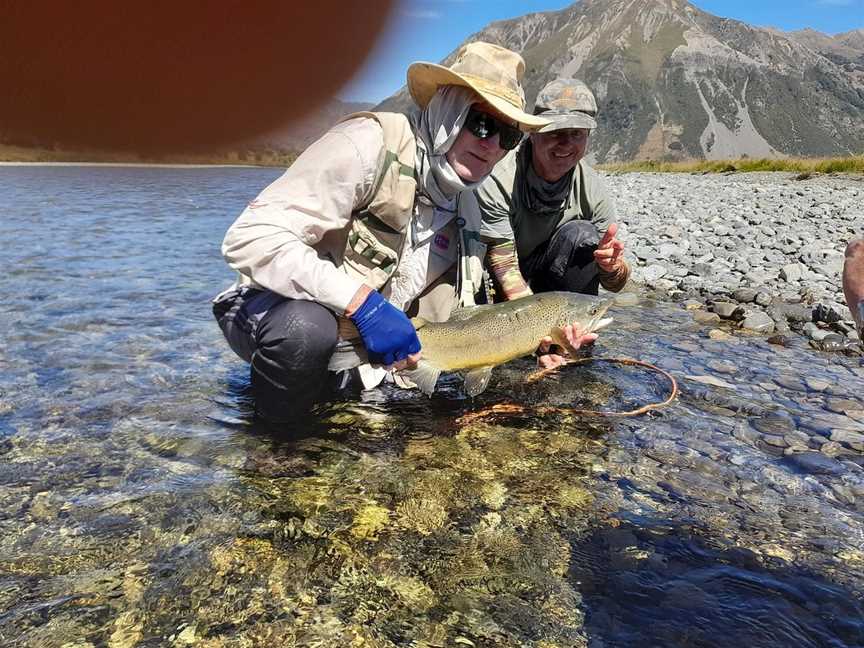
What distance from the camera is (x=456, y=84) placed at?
3.26 m

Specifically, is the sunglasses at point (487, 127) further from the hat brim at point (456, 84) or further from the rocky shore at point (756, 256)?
the rocky shore at point (756, 256)

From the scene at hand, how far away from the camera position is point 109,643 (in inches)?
77.2

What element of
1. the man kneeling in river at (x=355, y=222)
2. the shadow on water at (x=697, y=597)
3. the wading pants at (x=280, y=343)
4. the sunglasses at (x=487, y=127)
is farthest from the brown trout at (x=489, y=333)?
the shadow on water at (x=697, y=597)

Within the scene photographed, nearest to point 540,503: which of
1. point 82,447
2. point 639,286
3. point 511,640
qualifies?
point 511,640

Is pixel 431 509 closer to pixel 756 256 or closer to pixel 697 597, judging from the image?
pixel 697 597

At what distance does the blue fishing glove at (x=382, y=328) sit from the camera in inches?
126

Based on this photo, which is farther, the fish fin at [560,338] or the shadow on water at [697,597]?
the fish fin at [560,338]

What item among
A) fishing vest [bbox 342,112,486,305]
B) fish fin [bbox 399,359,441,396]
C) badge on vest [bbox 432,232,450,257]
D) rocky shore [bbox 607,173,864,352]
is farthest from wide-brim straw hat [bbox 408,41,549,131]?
rocky shore [bbox 607,173,864,352]

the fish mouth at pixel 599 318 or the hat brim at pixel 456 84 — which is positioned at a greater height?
the hat brim at pixel 456 84

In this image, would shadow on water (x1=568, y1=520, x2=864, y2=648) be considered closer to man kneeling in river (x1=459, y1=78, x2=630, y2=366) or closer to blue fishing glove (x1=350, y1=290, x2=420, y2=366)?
blue fishing glove (x1=350, y1=290, x2=420, y2=366)

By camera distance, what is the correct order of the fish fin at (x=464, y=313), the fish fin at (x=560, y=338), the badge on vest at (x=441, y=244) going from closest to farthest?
the fish fin at (x=464, y=313) < the badge on vest at (x=441, y=244) < the fish fin at (x=560, y=338)

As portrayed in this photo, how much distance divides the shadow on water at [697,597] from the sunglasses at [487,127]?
1.98 m

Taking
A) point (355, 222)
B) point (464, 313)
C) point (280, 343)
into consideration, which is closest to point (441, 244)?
point (464, 313)

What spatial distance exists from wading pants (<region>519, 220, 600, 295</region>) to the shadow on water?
2781mm
